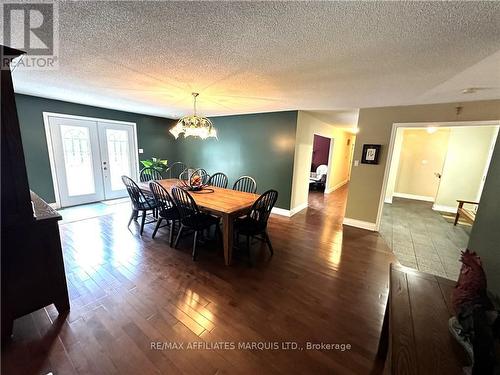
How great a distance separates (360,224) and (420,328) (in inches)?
133

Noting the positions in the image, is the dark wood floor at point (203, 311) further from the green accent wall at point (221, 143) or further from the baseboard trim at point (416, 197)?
the baseboard trim at point (416, 197)

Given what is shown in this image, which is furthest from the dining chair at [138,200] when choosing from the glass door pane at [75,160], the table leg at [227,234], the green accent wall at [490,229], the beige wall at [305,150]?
the green accent wall at [490,229]

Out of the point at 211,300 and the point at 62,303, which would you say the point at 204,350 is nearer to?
the point at 211,300

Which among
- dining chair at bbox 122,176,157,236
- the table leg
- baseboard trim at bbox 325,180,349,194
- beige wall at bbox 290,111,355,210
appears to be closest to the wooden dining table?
the table leg

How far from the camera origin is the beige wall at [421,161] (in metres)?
6.12

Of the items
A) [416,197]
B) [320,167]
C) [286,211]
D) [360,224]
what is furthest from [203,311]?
[416,197]

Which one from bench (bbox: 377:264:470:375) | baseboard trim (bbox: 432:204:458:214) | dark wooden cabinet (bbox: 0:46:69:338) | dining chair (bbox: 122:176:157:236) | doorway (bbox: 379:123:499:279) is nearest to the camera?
bench (bbox: 377:264:470:375)

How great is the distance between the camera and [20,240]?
4.98ft

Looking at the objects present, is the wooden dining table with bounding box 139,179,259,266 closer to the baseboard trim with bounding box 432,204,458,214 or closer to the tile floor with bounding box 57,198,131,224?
the tile floor with bounding box 57,198,131,224

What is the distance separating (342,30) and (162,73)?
6.36 ft

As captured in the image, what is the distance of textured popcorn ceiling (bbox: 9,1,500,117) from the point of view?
125 centimetres

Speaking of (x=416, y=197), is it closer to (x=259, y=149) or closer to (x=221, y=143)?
(x=259, y=149)

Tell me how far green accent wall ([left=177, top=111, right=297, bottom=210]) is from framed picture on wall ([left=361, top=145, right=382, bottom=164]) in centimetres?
137

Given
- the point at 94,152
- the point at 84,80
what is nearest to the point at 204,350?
the point at 84,80
